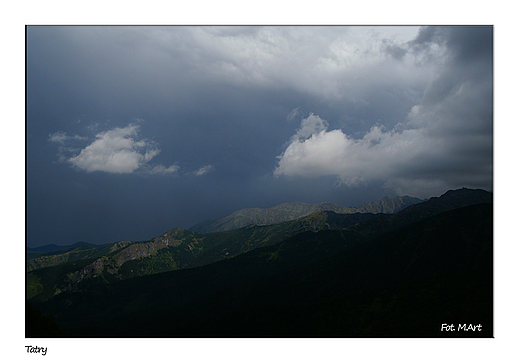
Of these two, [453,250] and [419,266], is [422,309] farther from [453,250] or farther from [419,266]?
[453,250]

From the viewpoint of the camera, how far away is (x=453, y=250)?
620 ft

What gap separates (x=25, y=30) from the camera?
49.3m

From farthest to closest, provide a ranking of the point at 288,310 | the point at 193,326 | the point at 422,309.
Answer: the point at 193,326 < the point at 288,310 < the point at 422,309

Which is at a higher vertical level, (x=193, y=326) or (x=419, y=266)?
(x=419, y=266)
